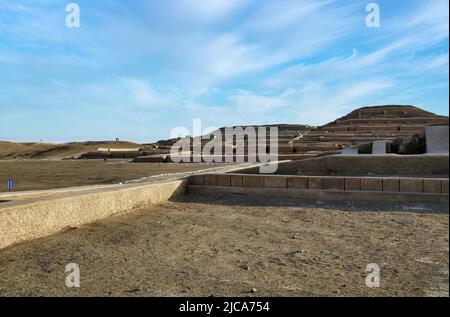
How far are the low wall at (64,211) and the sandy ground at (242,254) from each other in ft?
0.58

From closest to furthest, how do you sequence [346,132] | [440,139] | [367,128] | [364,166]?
[440,139], [364,166], [346,132], [367,128]

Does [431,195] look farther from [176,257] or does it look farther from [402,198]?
[176,257]

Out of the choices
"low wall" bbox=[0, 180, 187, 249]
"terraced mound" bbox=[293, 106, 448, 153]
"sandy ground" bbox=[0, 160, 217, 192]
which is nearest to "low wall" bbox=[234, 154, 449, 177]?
"low wall" bbox=[0, 180, 187, 249]

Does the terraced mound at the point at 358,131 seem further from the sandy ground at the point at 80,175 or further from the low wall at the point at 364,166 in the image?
the low wall at the point at 364,166

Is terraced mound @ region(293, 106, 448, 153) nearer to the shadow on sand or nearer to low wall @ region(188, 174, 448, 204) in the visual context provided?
low wall @ region(188, 174, 448, 204)

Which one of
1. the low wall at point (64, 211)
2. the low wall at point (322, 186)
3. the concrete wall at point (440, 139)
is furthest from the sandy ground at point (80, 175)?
the concrete wall at point (440, 139)

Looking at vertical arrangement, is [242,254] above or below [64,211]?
below

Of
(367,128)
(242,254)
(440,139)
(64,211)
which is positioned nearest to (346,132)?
(367,128)

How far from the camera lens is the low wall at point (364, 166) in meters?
6.76

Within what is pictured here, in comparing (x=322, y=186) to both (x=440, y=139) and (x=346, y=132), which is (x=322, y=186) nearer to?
(x=440, y=139)

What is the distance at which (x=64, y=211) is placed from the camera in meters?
5.39

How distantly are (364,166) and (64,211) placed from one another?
5.43 meters
